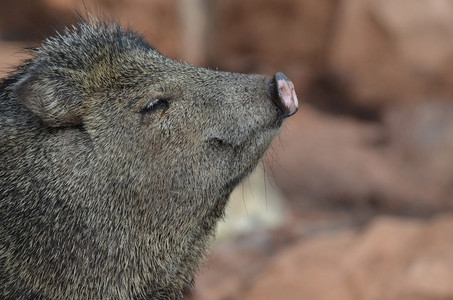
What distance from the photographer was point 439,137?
8.36 meters

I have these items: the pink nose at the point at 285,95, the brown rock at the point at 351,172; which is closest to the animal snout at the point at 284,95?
the pink nose at the point at 285,95

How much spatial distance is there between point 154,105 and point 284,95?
0.47m

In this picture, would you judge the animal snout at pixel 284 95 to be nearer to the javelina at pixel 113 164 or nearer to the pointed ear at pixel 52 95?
the javelina at pixel 113 164

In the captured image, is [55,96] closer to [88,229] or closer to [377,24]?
[88,229]

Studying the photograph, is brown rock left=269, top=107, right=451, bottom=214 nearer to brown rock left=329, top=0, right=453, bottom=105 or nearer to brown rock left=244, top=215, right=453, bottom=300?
brown rock left=329, top=0, right=453, bottom=105

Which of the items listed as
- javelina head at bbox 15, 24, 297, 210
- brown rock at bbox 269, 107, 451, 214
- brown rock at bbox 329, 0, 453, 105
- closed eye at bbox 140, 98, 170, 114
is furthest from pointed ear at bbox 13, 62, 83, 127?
brown rock at bbox 329, 0, 453, 105

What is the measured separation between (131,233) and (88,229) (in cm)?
15

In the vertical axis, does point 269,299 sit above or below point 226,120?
above

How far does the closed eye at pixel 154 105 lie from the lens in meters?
3.00

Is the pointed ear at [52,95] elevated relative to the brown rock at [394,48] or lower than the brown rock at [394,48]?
lower

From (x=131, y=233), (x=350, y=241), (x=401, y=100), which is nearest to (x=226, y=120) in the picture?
(x=131, y=233)

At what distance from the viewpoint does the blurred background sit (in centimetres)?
532

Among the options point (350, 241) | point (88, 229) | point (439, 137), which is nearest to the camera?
point (88, 229)

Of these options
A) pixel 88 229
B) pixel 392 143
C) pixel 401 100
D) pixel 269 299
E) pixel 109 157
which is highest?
pixel 401 100
